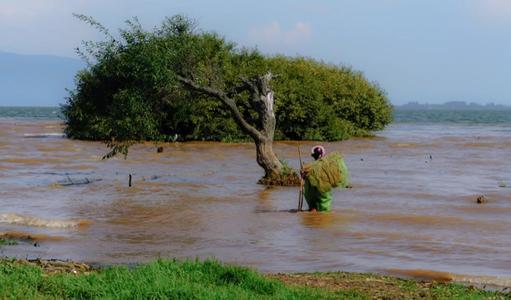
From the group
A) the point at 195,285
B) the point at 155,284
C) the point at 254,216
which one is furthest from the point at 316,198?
the point at 155,284

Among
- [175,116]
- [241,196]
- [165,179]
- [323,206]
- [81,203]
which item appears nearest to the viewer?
[323,206]

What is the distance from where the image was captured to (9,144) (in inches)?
1678

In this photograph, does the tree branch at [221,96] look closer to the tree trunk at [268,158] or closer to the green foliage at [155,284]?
the tree trunk at [268,158]

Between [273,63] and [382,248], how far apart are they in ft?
100

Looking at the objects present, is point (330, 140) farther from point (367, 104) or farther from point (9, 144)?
point (9, 144)

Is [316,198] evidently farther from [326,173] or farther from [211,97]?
[211,97]

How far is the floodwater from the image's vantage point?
1291 centimetres

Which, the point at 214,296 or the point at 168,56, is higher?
the point at 168,56

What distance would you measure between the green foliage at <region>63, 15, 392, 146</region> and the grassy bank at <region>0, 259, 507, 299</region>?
41.9 feet

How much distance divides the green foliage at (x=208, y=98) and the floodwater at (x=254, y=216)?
209 centimetres

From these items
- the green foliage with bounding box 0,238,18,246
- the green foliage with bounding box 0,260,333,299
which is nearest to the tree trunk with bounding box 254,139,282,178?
the green foliage with bounding box 0,238,18,246

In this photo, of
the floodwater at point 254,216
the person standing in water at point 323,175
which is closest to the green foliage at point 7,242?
the floodwater at point 254,216

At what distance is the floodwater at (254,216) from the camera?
42.3 ft

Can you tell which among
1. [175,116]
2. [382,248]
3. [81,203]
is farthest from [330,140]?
[382,248]
